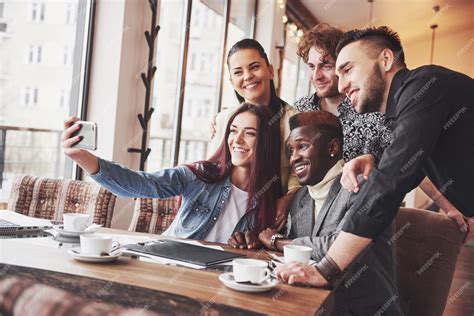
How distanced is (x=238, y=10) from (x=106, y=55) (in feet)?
10.6

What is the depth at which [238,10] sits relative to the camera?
6398 mm

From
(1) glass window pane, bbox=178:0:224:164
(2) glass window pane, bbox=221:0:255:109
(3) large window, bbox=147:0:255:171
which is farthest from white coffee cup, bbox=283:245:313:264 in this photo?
(2) glass window pane, bbox=221:0:255:109

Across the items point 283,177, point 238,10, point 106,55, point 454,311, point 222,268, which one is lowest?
point 454,311

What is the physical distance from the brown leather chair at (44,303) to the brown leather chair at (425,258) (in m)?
1.25

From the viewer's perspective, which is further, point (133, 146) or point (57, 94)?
point (133, 146)

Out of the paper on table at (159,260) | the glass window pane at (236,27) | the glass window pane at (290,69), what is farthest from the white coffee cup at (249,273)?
the glass window pane at (290,69)

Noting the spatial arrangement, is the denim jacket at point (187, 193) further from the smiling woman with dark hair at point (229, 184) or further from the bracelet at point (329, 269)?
the bracelet at point (329, 269)

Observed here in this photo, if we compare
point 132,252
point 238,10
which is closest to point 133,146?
point 132,252

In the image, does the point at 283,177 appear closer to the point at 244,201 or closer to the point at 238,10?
the point at 244,201

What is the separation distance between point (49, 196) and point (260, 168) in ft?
3.82

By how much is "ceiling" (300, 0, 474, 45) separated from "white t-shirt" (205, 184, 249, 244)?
6344mm

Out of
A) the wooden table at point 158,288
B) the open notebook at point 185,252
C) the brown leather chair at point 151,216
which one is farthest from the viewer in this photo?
the brown leather chair at point 151,216

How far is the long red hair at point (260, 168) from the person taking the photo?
81.9 inches

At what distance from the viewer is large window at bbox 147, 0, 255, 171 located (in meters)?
4.32
